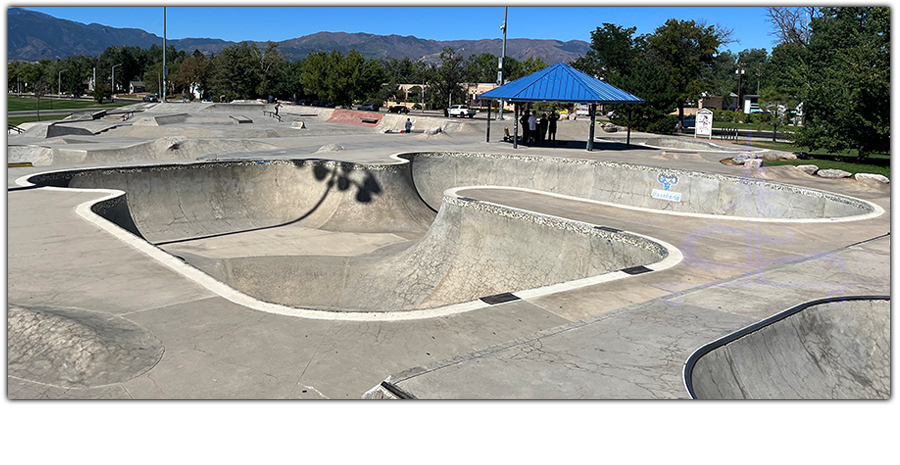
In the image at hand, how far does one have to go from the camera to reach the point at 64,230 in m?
11.2

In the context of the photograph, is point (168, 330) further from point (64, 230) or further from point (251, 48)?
point (251, 48)

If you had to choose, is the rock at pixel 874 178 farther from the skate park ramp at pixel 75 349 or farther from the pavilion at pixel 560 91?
the skate park ramp at pixel 75 349

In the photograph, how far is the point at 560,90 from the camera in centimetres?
2641

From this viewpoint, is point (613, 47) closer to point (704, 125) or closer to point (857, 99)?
point (704, 125)

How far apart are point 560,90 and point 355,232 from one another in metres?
11.2

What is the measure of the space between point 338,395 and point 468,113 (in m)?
61.9

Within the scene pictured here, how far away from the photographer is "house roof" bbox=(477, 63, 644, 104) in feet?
84.2

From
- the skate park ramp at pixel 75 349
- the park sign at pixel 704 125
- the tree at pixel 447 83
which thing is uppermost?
the tree at pixel 447 83

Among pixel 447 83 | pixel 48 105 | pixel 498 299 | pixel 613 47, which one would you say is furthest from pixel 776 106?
pixel 48 105

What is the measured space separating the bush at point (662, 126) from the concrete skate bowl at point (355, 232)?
22.6m

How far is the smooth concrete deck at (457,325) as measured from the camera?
5.32m

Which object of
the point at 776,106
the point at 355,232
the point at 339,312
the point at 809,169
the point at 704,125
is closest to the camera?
the point at 339,312

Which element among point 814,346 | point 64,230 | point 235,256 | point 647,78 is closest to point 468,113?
point 647,78

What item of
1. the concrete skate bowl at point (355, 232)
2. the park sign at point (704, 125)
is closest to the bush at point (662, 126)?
the park sign at point (704, 125)
